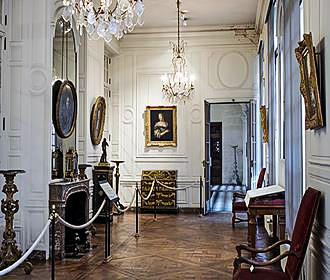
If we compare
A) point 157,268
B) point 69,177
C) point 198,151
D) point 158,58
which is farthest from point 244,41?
point 157,268

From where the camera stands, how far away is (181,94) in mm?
10000

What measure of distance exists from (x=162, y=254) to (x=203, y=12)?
5.76 m

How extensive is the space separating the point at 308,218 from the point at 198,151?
7.86 metres

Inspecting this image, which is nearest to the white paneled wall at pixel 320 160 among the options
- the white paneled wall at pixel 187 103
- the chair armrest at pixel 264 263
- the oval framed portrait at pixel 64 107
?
the chair armrest at pixel 264 263

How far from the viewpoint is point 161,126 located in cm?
1128

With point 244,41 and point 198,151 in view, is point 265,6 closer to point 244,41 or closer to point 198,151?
point 244,41

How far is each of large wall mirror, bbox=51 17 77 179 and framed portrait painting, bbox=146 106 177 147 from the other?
3.77m

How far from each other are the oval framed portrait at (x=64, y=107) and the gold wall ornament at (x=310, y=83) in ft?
13.8

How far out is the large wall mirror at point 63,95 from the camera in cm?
688

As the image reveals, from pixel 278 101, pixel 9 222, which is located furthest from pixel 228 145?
pixel 9 222

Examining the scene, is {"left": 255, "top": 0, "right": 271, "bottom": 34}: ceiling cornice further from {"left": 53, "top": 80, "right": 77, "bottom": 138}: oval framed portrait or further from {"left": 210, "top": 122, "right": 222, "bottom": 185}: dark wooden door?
{"left": 210, "top": 122, "right": 222, "bottom": 185}: dark wooden door

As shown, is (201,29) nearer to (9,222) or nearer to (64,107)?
(64,107)

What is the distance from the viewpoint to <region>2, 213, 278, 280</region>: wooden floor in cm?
556

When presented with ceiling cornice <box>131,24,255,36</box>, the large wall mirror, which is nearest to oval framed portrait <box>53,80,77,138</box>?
the large wall mirror
